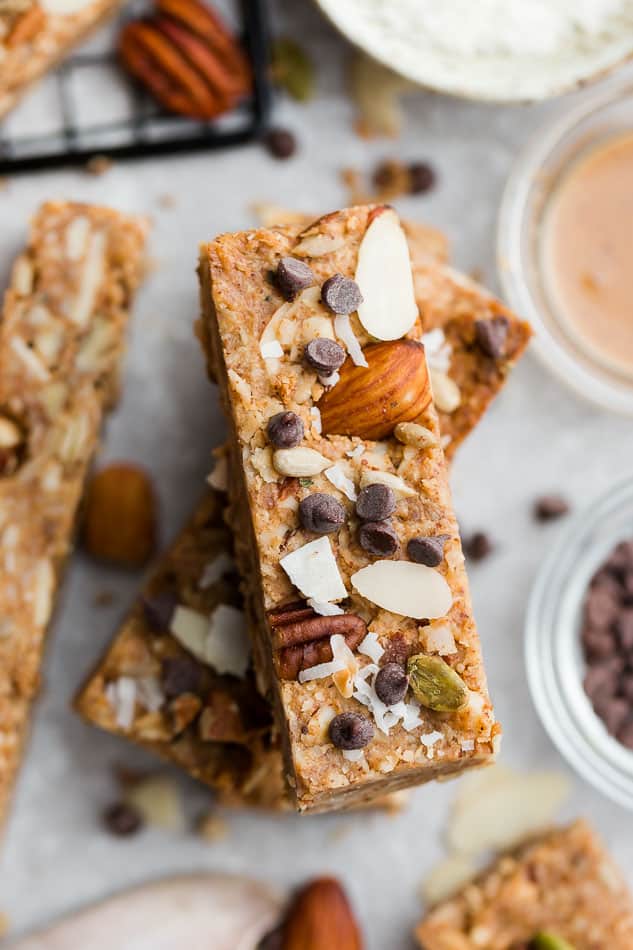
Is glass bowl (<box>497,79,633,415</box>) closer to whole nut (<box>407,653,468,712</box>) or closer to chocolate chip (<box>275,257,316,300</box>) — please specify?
chocolate chip (<box>275,257,316,300</box>)

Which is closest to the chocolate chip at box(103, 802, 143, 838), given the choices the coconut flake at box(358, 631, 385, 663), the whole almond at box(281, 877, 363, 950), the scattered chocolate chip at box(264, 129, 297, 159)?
the whole almond at box(281, 877, 363, 950)

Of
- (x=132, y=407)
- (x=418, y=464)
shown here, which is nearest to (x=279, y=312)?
(x=418, y=464)

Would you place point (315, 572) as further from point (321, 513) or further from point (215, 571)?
point (215, 571)

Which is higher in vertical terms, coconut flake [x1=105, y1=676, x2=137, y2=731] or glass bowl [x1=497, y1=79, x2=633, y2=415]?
glass bowl [x1=497, y1=79, x2=633, y2=415]

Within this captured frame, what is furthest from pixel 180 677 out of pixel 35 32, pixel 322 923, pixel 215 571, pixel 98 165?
pixel 35 32

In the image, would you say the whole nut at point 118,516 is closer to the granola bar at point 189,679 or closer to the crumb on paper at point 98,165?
the granola bar at point 189,679
